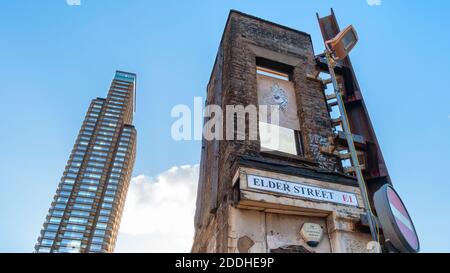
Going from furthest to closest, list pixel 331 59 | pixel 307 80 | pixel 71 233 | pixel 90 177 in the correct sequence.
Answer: pixel 90 177
pixel 71 233
pixel 307 80
pixel 331 59

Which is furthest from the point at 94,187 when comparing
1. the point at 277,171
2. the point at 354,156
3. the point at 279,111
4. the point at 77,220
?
the point at 354,156

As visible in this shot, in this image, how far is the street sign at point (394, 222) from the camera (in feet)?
12.6

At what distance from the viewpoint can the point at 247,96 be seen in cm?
775

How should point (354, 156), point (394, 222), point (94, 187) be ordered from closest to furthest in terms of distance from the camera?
point (394, 222)
point (354, 156)
point (94, 187)

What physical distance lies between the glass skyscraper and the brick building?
93.6 metres

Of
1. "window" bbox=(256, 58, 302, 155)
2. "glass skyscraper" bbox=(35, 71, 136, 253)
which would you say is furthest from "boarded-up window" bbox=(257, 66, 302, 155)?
"glass skyscraper" bbox=(35, 71, 136, 253)

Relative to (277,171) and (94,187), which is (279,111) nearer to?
(277,171)

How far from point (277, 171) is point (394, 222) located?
258 centimetres

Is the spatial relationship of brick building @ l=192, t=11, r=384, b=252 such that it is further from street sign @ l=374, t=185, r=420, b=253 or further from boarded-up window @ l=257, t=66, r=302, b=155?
street sign @ l=374, t=185, r=420, b=253

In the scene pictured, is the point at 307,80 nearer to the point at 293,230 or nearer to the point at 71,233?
the point at 293,230

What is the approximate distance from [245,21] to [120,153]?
104 m
